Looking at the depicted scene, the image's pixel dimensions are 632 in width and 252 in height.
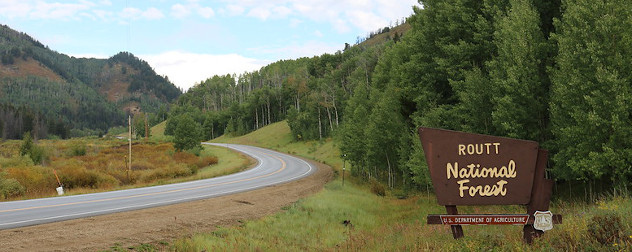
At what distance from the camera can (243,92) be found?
16075 centimetres

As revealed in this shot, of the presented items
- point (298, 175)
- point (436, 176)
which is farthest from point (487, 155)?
point (298, 175)

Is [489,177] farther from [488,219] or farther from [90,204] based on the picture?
[90,204]

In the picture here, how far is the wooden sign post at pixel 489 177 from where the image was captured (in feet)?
23.1

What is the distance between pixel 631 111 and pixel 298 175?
27911 mm

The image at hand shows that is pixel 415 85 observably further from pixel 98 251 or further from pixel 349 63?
pixel 349 63

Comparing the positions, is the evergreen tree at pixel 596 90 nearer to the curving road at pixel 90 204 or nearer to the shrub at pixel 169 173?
the curving road at pixel 90 204

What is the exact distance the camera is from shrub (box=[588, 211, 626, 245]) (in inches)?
247

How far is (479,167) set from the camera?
7.24 m

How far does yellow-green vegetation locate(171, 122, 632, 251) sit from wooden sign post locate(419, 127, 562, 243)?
42 centimetres

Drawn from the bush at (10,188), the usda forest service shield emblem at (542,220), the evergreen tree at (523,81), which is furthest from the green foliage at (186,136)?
the usda forest service shield emblem at (542,220)

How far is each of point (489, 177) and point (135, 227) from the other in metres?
10.7

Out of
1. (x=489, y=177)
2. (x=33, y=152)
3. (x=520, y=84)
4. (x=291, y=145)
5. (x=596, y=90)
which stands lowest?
(x=291, y=145)

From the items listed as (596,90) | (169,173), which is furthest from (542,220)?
(169,173)

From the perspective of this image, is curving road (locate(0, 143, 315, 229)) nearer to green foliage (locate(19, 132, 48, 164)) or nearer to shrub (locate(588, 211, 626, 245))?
shrub (locate(588, 211, 626, 245))
